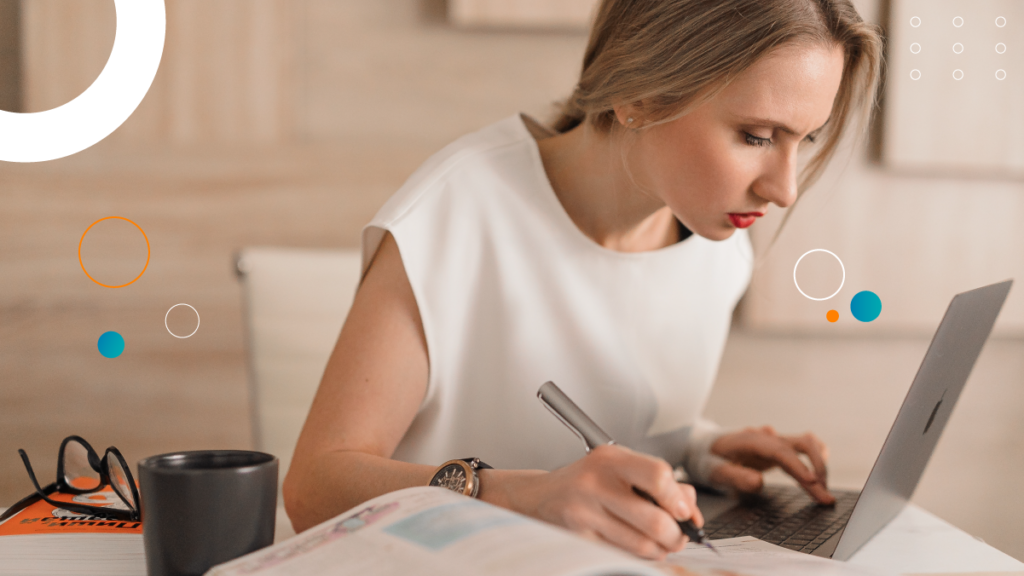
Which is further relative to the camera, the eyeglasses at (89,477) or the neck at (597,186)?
the neck at (597,186)

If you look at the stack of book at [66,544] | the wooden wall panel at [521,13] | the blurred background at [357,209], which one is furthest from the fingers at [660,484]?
the wooden wall panel at [521,13]

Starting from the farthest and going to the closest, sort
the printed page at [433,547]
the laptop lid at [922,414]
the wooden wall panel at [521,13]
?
the wooden wall panel at [521,13], the laptop lid at [922,414], the printed page at [433,547]

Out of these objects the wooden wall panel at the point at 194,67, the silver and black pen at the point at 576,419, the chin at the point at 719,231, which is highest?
the wooden wall panel at the point at 194,67

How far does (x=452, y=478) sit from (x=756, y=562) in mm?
218

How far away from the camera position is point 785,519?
2.33ft

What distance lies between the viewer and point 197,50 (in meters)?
1.57

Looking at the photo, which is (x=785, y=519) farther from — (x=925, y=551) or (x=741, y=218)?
(x=741, y=218)

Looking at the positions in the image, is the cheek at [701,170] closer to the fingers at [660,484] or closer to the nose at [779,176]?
the nose at [779,176]

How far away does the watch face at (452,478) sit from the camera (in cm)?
54

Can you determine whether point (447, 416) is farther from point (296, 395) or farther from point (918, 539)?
point (918, 539)

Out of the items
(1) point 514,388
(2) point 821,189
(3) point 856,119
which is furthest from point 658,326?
(2) point 821,189

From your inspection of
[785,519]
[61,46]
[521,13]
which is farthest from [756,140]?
[61,46]

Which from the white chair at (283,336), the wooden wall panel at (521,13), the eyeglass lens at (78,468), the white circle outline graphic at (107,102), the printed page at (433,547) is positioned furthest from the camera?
the wooden wall panel at (521,13)

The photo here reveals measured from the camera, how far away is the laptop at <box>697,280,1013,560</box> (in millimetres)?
579
